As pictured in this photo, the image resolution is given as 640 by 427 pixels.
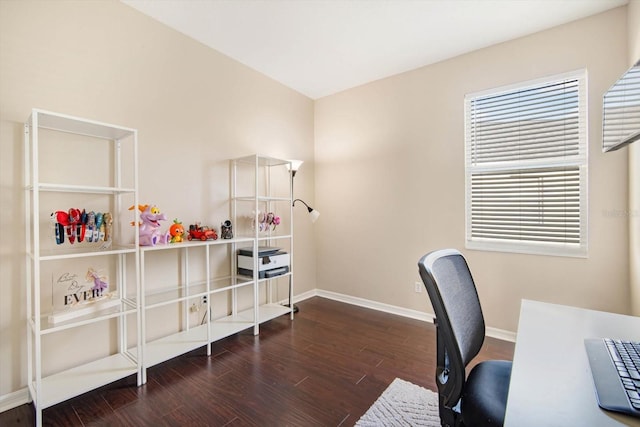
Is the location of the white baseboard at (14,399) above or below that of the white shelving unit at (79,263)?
below

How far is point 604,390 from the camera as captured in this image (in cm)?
79

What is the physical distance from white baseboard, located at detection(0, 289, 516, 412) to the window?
81 cm

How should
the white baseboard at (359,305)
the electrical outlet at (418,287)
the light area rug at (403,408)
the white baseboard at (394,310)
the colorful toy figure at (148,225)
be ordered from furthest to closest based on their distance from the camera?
the electrical outlet at (418,287) < the white baseboard at (394,310) < the colorful toy figure at (148,225) < the white baseboard at (359,305) < the light area rug at (403,408)

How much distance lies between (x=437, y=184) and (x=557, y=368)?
7.74 ft

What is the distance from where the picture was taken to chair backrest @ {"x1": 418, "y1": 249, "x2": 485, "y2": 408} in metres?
1.04

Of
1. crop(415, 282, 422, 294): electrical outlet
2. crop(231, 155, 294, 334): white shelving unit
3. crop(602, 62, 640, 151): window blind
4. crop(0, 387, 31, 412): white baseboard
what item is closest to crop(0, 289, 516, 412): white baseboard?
crop(0, 387, 31, 412): white baseboard

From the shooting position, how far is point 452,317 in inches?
42.4

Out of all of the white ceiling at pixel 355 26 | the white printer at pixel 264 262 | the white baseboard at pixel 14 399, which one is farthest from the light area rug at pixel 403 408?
the white ceiling at pixel 355 26

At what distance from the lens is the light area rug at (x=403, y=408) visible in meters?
1.66

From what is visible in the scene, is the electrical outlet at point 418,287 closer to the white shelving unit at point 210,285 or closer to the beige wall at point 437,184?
the beige wall at point 437,184

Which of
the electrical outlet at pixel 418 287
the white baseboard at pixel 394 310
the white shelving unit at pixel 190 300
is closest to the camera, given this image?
the white shelving unit at pixel 190 300

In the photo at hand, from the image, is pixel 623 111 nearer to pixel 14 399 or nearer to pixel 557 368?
pixel 557 368

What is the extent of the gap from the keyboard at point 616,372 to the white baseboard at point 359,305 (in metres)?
1.93

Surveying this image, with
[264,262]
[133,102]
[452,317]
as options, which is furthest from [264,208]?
[452,317]
